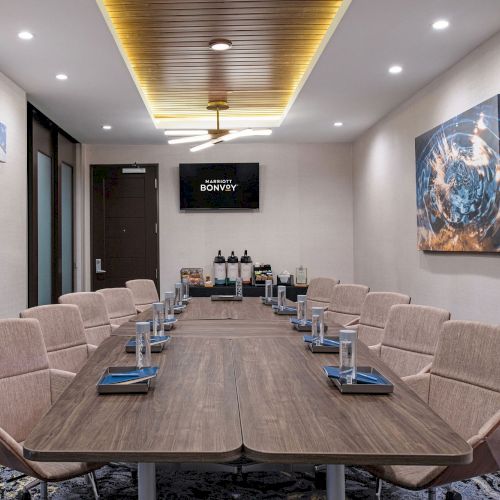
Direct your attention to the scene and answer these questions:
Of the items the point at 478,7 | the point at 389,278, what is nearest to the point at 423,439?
the point at 478,7

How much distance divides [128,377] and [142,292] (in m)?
3.66

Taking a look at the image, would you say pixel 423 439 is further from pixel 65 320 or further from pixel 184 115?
pixel 184 115

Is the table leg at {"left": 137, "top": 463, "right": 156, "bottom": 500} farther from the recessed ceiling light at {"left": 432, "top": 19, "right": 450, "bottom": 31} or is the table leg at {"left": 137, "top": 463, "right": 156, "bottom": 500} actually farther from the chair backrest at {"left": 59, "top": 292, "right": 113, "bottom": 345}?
the recessed ceiling light at {"left": 432, "top": 19, "right": 450, "bottom": 31}

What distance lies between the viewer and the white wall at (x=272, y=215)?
7.60m

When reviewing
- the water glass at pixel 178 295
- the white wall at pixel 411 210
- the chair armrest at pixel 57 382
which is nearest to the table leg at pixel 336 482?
the chair armrest at pixel 57 382

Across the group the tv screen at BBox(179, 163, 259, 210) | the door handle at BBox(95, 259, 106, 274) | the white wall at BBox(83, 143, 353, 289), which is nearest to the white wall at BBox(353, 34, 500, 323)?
the white wall at BBox(83, 143, 353, 289)

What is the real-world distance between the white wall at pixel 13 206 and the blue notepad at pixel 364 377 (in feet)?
11.3

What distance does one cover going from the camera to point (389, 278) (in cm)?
619

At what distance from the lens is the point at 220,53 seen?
459 cm

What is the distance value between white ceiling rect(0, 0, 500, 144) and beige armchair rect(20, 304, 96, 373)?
185 centimetres

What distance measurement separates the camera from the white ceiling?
341cm

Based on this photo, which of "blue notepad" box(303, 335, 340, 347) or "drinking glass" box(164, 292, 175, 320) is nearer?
"blue notepad" box(303, 335, 340, 347)

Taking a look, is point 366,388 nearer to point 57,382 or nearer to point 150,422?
point 150,422

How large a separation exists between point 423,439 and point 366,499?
4.64 feet
